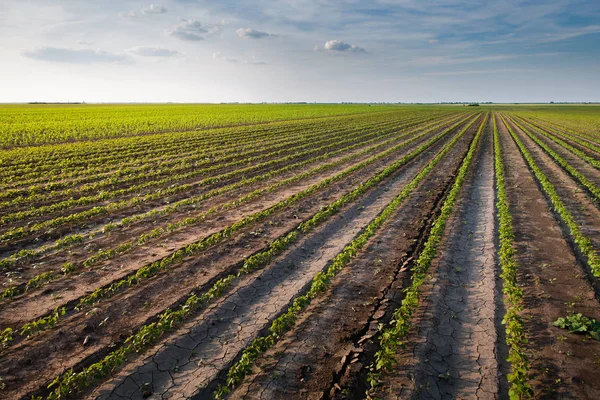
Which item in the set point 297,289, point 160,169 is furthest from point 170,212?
point 160,169

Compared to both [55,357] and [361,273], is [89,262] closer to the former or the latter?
[55,357]

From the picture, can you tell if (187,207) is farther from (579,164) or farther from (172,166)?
(579,164)

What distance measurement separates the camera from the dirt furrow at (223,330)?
5371 mm

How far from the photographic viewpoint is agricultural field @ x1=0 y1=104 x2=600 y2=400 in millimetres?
5539

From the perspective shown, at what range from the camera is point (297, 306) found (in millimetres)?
7078

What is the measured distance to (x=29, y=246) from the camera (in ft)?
33.1

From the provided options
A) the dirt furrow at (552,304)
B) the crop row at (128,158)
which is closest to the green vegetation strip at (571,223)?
the dirt furrow at (552,304)

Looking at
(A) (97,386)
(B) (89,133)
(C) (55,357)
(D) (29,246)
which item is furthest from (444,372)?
(B) (89,133)

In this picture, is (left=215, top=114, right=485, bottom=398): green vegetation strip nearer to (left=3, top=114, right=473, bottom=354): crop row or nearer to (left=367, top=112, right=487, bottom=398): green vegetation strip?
(left=367, top=112, right=487, bottom=398): green vegetation strip

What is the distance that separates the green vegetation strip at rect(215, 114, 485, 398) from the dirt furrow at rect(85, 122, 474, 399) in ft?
0.89

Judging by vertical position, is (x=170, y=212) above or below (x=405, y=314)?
above

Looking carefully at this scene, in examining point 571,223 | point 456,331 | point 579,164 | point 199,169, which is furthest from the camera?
point 579,164

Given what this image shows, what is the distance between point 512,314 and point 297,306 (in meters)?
3.86

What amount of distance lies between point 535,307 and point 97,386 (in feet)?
25.3
